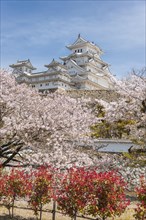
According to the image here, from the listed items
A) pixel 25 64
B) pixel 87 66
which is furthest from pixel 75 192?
pixel 25 64

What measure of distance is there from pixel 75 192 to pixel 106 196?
0.74 meters

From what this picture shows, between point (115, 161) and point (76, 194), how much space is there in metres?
7.88

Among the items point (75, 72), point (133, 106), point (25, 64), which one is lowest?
point (133, 106)

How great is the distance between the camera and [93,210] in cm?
672

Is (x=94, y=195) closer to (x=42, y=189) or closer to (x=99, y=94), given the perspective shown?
(x=42, y=189)

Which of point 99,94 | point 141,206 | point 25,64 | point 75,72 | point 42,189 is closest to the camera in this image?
point 141,206

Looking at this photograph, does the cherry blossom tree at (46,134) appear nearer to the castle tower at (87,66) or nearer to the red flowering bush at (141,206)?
the red flowering bush at (141,206)

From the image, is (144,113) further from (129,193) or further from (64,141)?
(64,141)

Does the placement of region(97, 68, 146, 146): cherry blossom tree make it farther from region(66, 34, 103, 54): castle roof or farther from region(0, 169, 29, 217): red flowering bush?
region(66, 34, 103, 54): castle roof

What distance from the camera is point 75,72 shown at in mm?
51344

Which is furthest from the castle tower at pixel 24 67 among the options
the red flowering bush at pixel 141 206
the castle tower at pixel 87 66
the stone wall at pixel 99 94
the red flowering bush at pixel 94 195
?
the red flowering bush at pixel 141 206

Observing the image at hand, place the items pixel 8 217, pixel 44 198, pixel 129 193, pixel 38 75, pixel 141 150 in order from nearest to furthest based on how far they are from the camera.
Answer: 1. pixel 44 198
2. pixel 8 217
3. pixel 129 193
4. pixel 141 150
5. pixel 38 75

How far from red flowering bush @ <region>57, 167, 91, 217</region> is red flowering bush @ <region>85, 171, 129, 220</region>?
0.56 feet

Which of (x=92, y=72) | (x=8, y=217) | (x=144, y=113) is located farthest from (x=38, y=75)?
(x=8, y=217)
